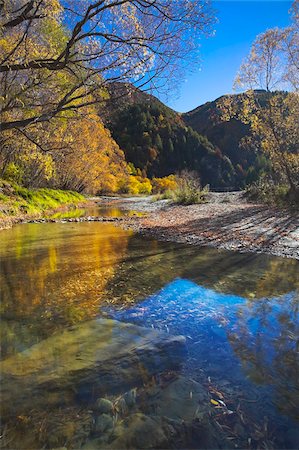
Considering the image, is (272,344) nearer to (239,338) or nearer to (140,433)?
(239,338)

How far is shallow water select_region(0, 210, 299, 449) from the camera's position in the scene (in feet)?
7.71

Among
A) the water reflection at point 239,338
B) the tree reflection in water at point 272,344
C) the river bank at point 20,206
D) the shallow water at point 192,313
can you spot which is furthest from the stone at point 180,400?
the river bank at point 20,206

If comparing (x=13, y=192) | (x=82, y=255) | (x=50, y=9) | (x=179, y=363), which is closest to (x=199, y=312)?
(x=179, y=363)

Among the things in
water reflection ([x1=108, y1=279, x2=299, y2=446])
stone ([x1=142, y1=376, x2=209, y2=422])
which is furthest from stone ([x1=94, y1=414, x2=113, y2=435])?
water reflection ([x1=108, y1=279, x2=299, y2=446])

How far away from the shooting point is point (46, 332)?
3709 millimetres

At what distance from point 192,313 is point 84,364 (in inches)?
72.4

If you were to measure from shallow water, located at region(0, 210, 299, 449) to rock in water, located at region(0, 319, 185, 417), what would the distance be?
0.18 ft

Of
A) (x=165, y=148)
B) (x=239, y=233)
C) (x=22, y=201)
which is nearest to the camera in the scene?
(x=239, y=233)

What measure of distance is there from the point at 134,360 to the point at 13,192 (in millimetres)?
16990

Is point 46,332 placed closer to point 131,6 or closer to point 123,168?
point 131,6

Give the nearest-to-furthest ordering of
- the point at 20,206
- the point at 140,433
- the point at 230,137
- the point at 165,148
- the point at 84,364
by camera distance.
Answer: the point at 140,433
the point at 84,364
the point at 20,206
the point at 165,148
the point at 230,137

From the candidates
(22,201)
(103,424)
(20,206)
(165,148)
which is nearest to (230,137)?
(165,148)

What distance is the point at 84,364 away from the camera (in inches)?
118

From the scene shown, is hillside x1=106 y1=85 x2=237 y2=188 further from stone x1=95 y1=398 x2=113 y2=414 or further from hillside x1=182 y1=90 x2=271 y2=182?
stone x1=95 y1=398 x2=113 y2=414
